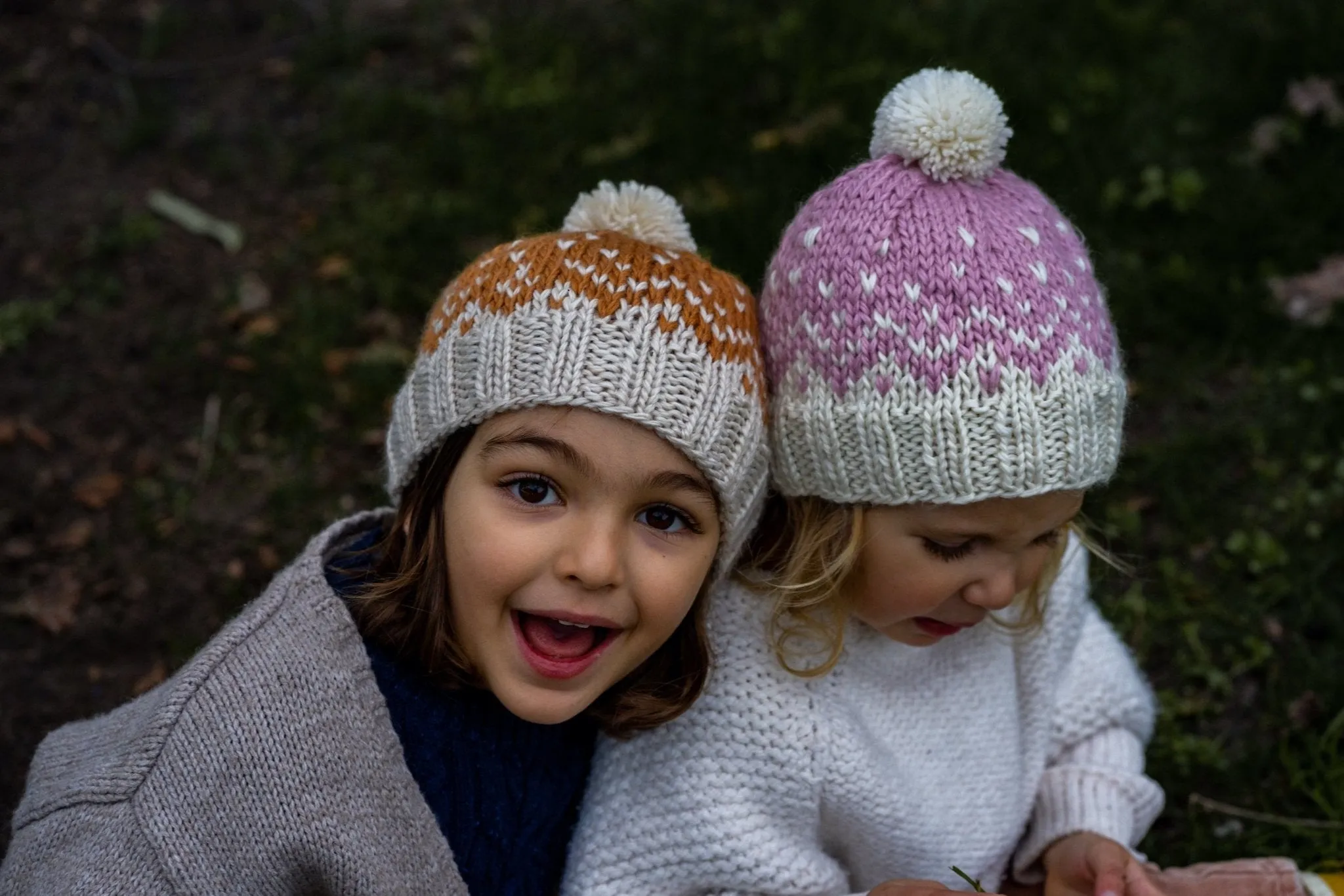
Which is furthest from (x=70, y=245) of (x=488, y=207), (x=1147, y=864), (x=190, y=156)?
(x=1147, y=864)

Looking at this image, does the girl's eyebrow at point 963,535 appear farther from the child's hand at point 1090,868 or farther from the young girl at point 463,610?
the child's hand at point 1090,868

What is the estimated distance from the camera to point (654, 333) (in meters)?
2.24

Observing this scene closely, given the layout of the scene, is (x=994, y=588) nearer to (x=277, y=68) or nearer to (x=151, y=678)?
(x=151, y=678)

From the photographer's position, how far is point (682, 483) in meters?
2.28

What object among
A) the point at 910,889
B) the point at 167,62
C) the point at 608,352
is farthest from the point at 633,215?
the point at 167,62

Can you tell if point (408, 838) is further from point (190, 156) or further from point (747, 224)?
point (190, 156)

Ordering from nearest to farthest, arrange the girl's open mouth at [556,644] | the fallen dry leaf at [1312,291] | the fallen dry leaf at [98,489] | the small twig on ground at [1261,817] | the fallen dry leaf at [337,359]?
the girl's open mouth at [556,644] < the small twig on ground at [1261,817] < the fallen dry leaf at [98,489] < the fallen dry leaf at [1312,291] < the fallen dry leaf at [337,359]

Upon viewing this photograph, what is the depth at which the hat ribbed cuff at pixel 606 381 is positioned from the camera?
7.19 ft

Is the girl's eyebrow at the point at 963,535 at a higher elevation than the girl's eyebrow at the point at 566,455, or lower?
lower

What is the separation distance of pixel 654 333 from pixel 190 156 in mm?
3311

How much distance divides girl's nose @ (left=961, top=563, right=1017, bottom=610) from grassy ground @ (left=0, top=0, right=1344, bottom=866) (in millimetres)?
1116

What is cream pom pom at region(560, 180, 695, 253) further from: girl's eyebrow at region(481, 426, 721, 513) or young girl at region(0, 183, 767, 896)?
girl's eyebrow at region(481, 426, 721, 513)

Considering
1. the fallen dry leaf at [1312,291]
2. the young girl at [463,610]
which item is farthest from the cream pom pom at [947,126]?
the fallen dry leaf at [1312,291]

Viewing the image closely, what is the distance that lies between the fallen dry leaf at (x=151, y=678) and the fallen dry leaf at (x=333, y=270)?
1.54 metres
